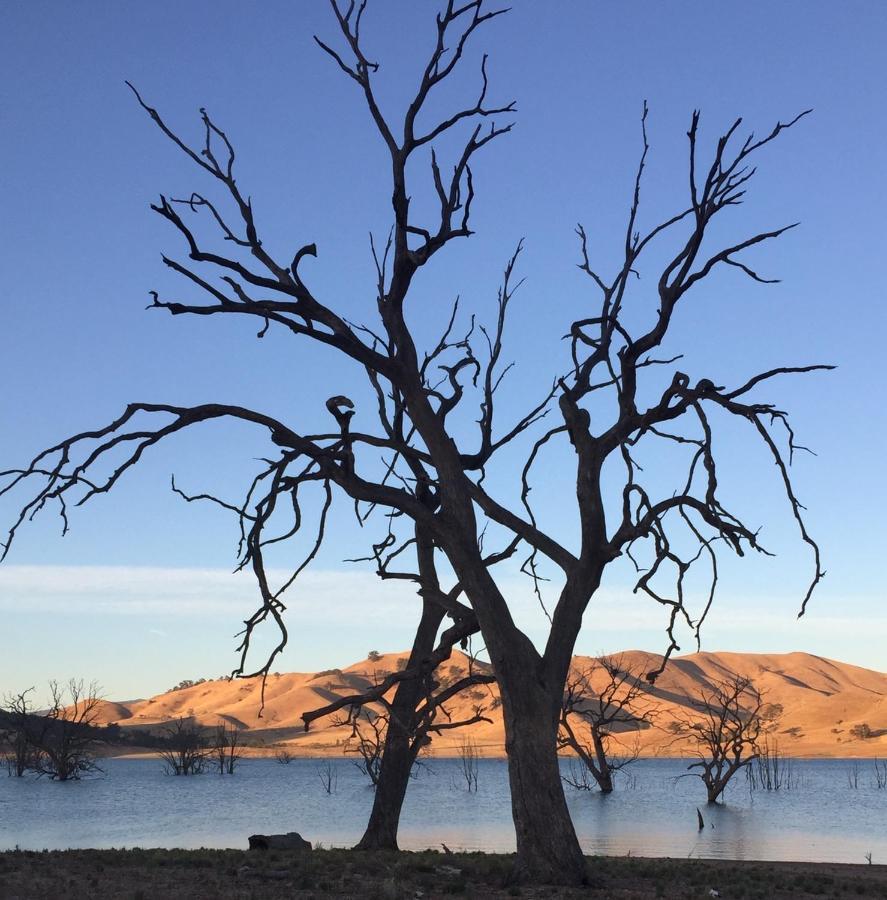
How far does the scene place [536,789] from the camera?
10.7 meters

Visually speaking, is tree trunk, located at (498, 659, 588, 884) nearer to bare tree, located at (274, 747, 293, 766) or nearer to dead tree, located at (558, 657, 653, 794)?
dead tree, located at (558, 657, 653, 794)

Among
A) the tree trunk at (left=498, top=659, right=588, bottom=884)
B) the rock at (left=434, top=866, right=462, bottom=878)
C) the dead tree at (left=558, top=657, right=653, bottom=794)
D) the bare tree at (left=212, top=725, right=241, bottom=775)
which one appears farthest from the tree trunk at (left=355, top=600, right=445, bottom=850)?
the bare tree at (left=212, top=725, right=241, bottom=775)

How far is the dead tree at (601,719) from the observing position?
36531 millimetres

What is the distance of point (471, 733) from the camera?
391ft

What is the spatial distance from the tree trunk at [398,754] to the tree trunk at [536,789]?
3.53m

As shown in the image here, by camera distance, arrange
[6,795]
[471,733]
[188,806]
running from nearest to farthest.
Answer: [188,806] < [6,795] < [471,733]

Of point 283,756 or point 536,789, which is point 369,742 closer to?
point 536,789

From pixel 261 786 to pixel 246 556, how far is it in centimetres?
5088

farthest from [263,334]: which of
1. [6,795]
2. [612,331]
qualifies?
[6,795]

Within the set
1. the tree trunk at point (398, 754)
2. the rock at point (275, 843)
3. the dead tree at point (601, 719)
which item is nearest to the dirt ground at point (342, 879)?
the rock at point (275, 843)

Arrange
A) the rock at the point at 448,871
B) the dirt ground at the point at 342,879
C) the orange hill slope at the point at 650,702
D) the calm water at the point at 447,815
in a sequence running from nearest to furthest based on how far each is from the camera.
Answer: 1. the dirt ground at the point at 342,879
2. the rock at the point at 448,871
3. the calm water at the point at 447,815
4. the orange hill slope at the point at 650,702

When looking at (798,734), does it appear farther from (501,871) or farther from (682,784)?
(501,871)

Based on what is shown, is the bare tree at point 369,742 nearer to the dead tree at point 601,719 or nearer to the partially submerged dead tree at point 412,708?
the partially submerged dead tree at point 412,708

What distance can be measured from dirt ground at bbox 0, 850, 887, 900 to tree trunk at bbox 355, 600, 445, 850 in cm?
62
